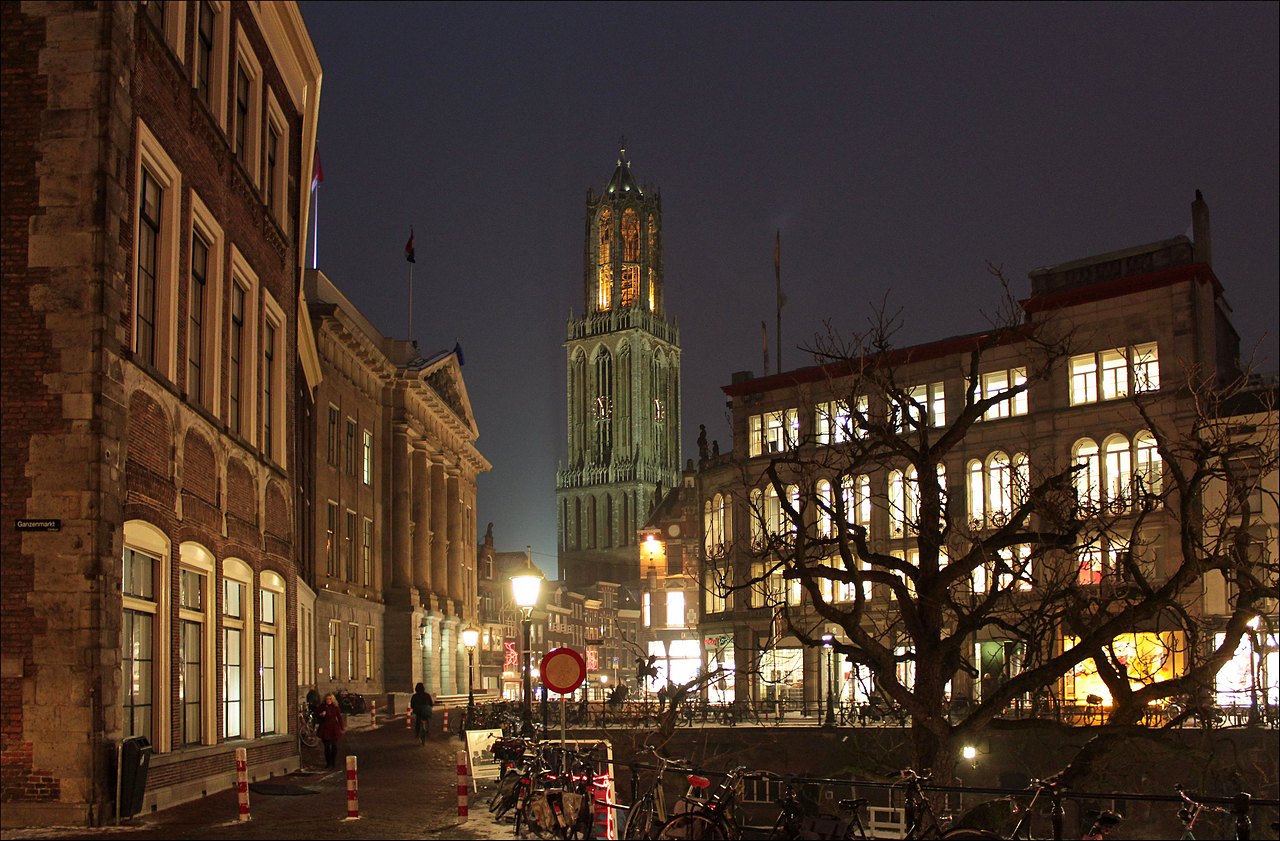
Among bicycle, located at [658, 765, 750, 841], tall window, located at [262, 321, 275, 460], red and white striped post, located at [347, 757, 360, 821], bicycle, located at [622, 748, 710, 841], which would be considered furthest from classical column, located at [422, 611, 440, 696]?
bicycle, located at [658, 765, 750, 841]

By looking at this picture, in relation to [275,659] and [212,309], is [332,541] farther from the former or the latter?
[212,309]

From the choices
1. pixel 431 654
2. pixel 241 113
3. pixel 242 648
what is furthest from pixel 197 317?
pixel 431 654

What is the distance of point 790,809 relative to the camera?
569 inches

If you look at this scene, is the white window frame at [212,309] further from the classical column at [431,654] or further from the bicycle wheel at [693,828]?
the classical column at [431,654]

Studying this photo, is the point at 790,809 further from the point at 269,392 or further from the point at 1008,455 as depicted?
the point at 1008,455

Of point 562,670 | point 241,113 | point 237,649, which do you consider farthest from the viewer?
point 241,113

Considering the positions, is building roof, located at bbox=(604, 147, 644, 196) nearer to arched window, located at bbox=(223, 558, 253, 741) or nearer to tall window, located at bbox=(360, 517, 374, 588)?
tall window, located at bbox=(360, 517, 374, 588)

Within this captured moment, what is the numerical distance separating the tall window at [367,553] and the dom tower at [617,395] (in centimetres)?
10677

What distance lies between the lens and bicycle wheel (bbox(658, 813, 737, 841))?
1385 cm

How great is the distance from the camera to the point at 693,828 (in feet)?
45.7

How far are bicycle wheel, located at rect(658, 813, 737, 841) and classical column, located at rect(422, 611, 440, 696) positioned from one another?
2390 inches

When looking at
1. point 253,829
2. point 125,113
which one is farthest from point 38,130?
point 253,829

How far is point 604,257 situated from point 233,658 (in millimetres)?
163896

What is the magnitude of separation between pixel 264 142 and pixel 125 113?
34.6ft
